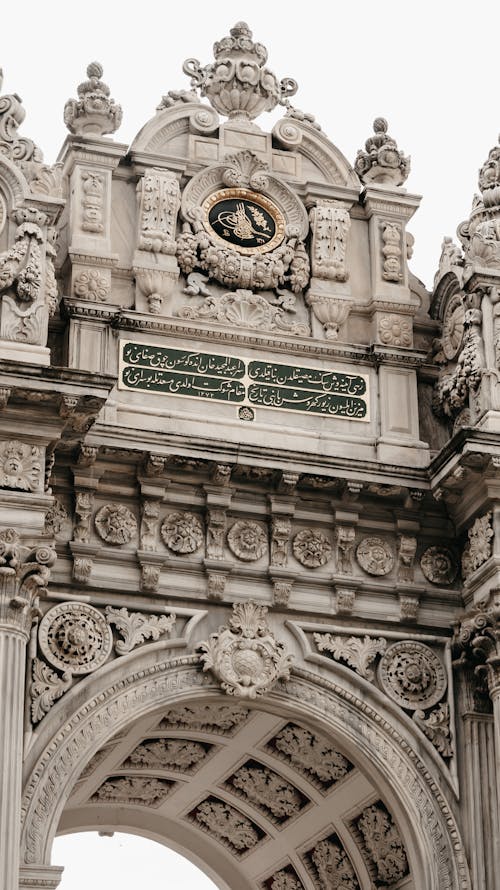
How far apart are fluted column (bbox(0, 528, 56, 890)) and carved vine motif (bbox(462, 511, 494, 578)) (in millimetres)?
4130

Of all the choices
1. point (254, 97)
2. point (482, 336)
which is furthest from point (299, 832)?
point (254, 97)

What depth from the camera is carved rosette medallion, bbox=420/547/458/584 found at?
2052cm

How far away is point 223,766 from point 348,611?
2.35 metres

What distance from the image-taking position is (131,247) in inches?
827

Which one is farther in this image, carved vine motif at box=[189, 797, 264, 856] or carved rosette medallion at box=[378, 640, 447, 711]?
carved vine motif at box=[189, 797, 264, 856]

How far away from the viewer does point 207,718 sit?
20234 mm

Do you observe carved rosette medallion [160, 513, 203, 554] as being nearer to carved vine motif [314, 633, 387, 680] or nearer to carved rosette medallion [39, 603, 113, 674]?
carved rosette medallion [39, 603, 113, 674]

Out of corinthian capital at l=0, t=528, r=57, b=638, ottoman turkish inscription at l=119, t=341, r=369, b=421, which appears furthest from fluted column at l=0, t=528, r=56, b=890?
ottoman turkish inscription at l=119, t=341, r=369, b=421

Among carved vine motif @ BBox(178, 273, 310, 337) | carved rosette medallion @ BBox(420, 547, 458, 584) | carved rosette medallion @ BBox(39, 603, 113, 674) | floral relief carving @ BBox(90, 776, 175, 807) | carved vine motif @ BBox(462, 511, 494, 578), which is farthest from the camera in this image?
floral relief carving @ BBox(90, 776, 175, 807)

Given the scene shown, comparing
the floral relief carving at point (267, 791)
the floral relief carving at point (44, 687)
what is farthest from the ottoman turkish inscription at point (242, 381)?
the floral relief carving at point (267, 791)

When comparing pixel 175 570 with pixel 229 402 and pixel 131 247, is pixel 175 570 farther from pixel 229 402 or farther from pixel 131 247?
pixel 131 247

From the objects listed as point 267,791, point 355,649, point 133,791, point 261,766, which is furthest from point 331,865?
point 355,649

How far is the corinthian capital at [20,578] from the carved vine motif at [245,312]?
3324 millimetres

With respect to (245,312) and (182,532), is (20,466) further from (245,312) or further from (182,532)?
(245,312)
